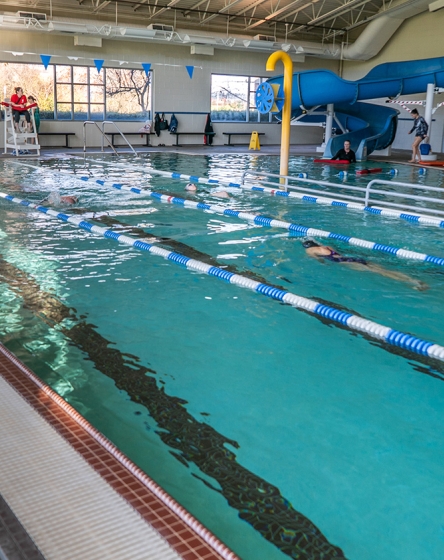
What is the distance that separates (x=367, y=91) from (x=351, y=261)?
39.2ft

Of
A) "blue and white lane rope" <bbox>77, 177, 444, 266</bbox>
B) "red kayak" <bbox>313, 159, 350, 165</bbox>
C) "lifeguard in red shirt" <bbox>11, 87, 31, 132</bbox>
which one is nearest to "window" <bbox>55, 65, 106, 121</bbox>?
"lifeguard in red shirt" <bbox>11, 87, 31, 132</bbox>

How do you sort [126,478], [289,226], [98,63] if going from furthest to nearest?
[98,63]
[289,226]
[126,478]

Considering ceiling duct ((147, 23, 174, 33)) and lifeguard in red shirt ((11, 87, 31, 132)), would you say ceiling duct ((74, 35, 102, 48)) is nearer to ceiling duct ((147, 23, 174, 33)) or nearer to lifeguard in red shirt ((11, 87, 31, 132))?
ceiling duct ((147, 23, 174, 33))

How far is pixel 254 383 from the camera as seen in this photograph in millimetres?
3262

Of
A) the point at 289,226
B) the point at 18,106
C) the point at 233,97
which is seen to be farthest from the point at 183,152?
the point at 289,226

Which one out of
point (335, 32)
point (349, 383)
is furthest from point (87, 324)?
point (335, 32)

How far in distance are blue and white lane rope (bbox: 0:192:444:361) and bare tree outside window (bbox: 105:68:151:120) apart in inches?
607

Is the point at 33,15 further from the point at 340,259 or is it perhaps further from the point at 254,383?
the point at 254,383

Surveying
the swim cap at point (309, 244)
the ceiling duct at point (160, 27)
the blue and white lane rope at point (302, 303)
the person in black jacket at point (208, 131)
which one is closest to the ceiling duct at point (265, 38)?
the ceiling duct at point (160, 27)

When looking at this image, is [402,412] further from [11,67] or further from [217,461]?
[11,67]

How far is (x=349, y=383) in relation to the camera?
3.29 m

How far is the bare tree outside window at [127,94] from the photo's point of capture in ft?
68.9

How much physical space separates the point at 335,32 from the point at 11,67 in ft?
39.3

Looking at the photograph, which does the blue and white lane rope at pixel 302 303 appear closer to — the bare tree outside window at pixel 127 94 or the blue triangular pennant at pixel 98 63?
the blue triangular pennant at pixel 98 63
